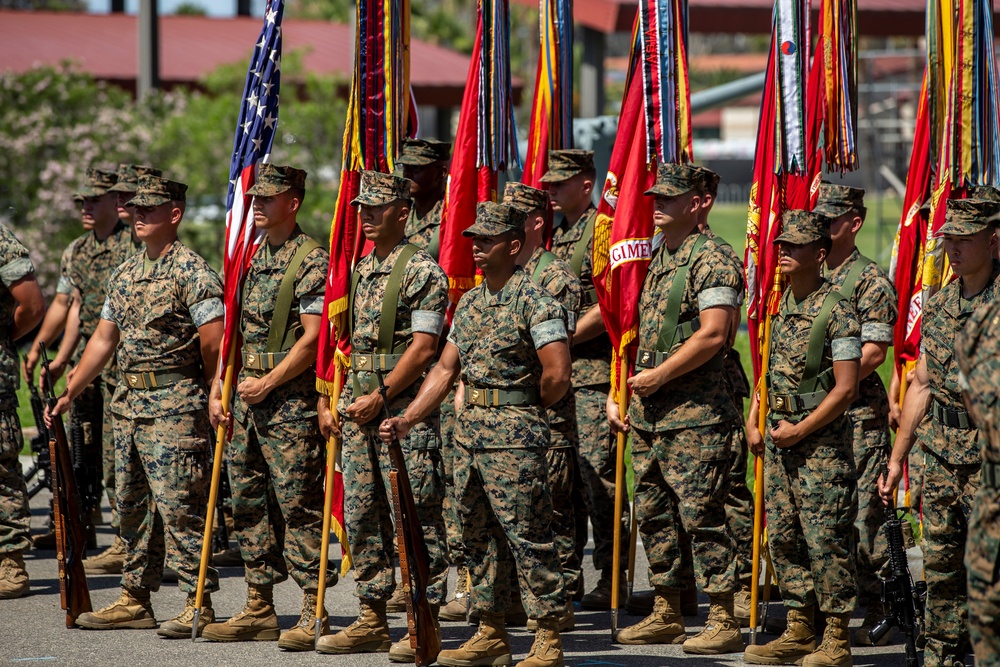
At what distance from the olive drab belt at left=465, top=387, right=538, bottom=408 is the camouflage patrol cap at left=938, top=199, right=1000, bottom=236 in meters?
2.00

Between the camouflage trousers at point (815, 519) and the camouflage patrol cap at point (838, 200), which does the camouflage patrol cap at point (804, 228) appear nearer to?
the camouflage patrol cap at point (838, 200)

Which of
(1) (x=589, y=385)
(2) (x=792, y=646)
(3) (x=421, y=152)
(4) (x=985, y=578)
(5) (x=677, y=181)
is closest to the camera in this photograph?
(4) (x=985, y=578)

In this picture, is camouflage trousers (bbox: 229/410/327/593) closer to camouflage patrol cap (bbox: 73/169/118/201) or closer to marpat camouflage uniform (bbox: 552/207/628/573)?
marpat camouflage uniform (bbox: 552/207/628/573)

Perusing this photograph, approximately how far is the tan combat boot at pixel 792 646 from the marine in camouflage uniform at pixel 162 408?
113 inches

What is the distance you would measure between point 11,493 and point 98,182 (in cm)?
241

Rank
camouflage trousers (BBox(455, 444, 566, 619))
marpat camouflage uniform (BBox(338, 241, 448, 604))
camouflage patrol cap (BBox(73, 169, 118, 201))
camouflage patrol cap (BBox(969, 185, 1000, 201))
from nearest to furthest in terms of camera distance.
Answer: camouflage patrol cap (BBox(969, 185, 1000, 201)) < camouflage trousers (BBox(455, 444, 566, 619)) < marpat camouflage uniform (BBox(338, 241, 448, 604)) < camouflage patrol cap (BBox(73, 169, 118, 201))

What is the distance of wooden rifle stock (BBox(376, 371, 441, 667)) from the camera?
20.8ft

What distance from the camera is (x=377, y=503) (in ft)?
22.2

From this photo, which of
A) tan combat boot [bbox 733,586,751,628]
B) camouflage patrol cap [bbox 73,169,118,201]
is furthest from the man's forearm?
camouflage patrol cap [bbox 73,169,118,201]

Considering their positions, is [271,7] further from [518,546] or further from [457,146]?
[518,546]

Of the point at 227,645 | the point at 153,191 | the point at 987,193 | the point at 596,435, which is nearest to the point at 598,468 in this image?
the point at 596,435

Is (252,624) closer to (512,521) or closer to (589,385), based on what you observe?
(512,521)

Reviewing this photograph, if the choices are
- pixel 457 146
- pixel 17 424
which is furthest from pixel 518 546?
pixel 17 424

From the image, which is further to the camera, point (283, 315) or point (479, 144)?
point (479, 144)
